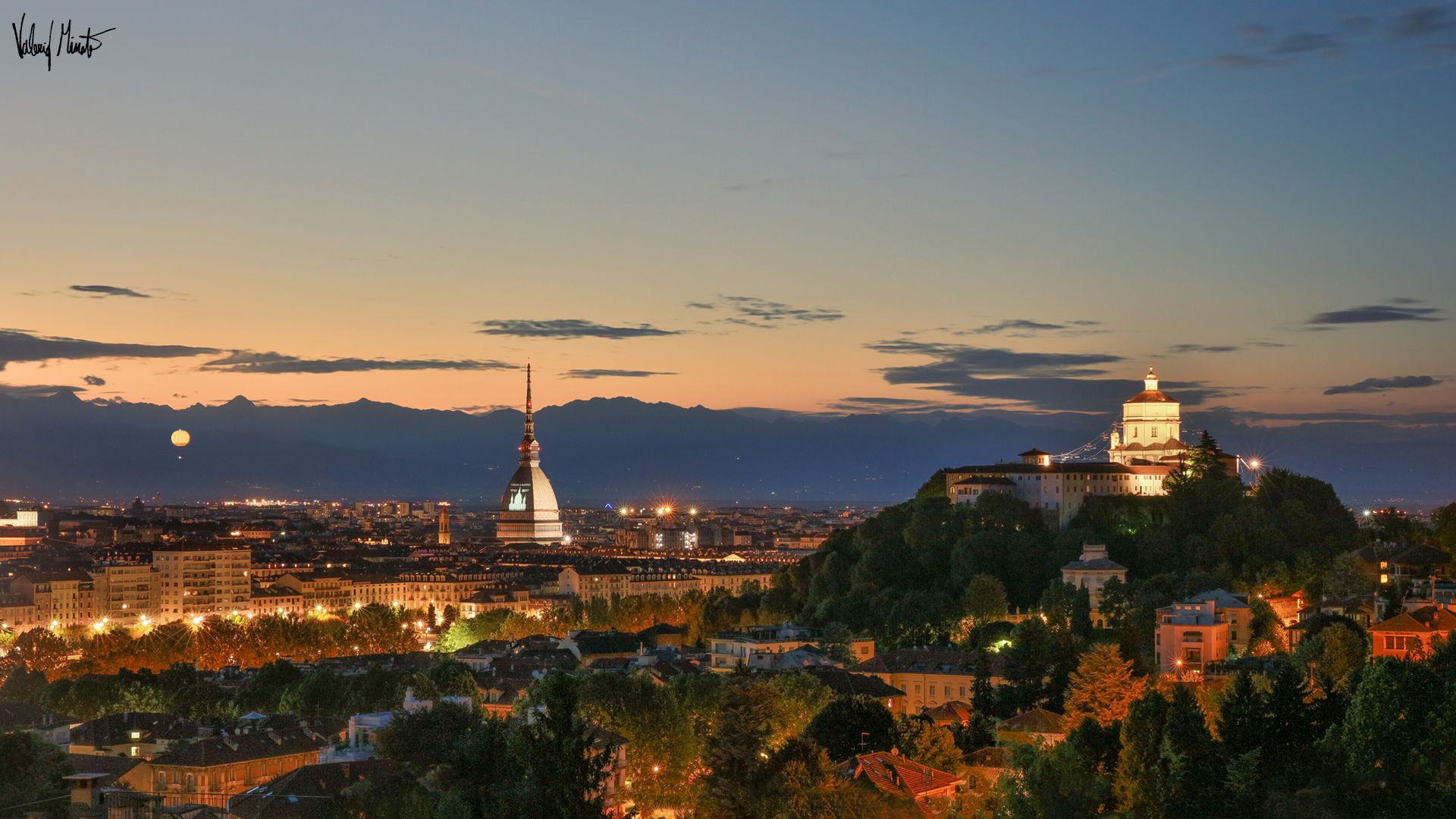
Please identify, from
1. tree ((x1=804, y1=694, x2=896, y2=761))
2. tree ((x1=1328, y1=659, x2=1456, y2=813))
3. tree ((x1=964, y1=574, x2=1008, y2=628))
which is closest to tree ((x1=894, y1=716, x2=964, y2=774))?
tree ((x1=804, y1=694, x2=896, y2=761))

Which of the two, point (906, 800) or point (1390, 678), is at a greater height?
point (1390, 678)

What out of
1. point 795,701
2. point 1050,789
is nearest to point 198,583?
point 795,701

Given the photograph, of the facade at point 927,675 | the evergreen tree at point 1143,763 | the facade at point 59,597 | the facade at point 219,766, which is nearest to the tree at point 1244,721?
A: the evergreen tree at point 1143,763

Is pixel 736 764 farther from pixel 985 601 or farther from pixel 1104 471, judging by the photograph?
pixel 1104 471

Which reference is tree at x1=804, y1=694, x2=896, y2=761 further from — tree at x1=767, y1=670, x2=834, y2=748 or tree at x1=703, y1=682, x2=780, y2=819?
tree at x1=703, y1=682, x2=780, y2=819

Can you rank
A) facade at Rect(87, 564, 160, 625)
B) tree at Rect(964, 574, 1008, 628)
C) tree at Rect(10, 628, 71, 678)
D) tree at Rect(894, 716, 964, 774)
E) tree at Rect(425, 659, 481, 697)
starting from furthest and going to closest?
facade at Rect(87, 564, 160, 625) < tree at Rect(10, 628, 71, 678) < tree at Rect(964, 574, 1008, 628) < tree at Rect(425, 659, 481, 697) < tree at Rect(894, 716, 964, 774)

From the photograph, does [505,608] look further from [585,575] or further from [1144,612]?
[1144,612]

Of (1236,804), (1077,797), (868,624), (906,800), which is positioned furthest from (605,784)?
(868,624)
